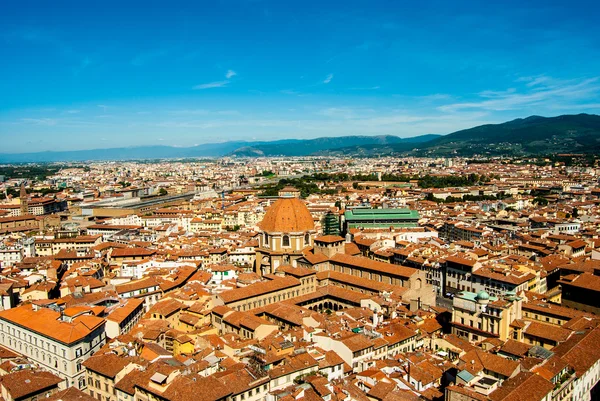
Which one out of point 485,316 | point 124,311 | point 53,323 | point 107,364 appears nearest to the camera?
point 107,364

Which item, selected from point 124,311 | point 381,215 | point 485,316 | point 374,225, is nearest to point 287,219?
point 374,225

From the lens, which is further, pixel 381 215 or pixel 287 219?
pixel 381 215

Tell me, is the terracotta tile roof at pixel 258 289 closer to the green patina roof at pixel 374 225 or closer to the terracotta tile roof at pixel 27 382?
the terracotta tile roof at pixel 27 382

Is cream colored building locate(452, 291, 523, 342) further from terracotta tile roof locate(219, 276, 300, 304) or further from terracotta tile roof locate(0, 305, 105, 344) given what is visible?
terracotta tile roof locate(0, 305, 105, 344)

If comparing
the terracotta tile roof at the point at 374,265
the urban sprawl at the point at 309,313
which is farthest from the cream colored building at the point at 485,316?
the terracotta tile roof at the point at 374,265

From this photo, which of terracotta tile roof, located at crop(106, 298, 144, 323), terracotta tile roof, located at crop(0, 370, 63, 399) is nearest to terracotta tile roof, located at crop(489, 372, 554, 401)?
terracotta tile roof, located at crop(0, 370, 63, 399)

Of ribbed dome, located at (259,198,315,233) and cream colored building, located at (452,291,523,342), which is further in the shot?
ribbed dome, located at (259,198,315,233)

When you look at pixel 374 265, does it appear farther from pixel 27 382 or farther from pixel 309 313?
pixel 27 382

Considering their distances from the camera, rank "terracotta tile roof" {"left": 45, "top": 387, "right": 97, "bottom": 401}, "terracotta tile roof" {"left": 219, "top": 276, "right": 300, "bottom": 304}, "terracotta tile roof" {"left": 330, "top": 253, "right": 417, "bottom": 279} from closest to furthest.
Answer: "terracotta tile roof" {"left": 45, "top": 387, "right": 97, "bottom": 401}
"terracotta tile roof" {"left": 219, "top": 276, "right": 300, "bottom": 304}
"terracotta tile roof" {"left": 330, "top": 253, "right": 417, "bottom": 279}

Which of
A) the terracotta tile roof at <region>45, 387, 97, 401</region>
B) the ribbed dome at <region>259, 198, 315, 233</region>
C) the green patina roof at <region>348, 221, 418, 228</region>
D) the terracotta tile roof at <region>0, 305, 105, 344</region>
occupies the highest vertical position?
the ribbed dome at <region>259, 198, 315, 233</region>
